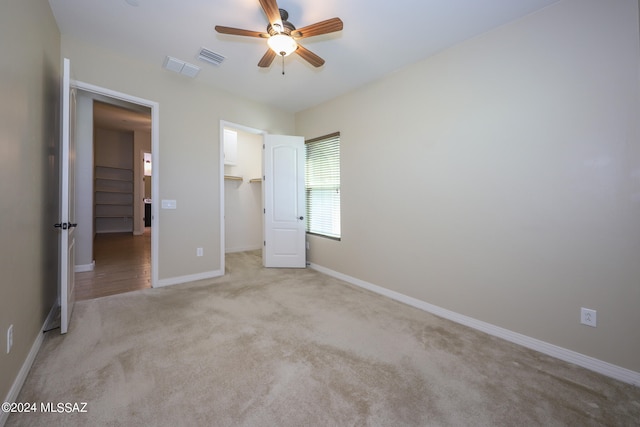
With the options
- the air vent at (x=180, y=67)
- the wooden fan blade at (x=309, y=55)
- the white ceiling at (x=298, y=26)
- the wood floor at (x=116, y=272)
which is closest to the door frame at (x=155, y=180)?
the wood floor at (x=116, y=272)

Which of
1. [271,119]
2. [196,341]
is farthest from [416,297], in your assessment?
[271,119]

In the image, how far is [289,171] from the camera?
4.27 meters

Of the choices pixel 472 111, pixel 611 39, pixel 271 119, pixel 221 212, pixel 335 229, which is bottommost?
pixel 335 229

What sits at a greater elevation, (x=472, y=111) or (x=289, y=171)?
(x=472, y=111)

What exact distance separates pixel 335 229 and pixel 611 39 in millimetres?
3178

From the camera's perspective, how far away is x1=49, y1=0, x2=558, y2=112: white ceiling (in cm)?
211

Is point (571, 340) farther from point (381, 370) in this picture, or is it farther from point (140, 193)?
point (140, 193)

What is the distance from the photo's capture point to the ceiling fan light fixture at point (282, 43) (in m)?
2.07

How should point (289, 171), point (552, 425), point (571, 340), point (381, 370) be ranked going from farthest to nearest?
1. point (289, 171)
2. point (571, 340)
3. point (381, 370)
4. point (552, 425)

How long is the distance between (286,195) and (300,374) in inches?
115

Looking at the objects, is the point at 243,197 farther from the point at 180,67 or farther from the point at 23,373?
the point at 23,373

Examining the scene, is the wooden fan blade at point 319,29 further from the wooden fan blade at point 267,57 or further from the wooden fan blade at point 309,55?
the wooden fan blade at point 267,57

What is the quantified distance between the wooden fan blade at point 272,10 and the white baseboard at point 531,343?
2925 millimetres

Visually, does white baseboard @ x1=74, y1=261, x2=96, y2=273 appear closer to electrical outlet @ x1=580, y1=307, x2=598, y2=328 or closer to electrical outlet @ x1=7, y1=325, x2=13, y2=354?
electrical outlet @ x1=7, y1=325, x2=13, y2=354
